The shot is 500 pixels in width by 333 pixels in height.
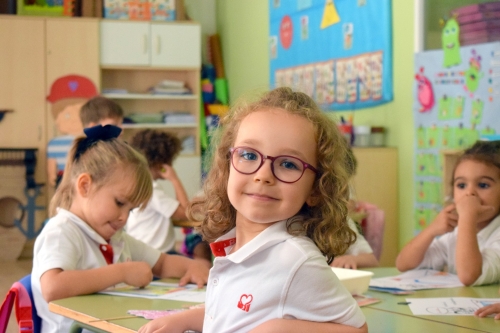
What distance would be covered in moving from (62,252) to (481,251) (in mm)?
1203

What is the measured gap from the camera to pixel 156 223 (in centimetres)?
344

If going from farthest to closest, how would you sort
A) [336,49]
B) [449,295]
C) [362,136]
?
[336,49], [362,136], [449,295]

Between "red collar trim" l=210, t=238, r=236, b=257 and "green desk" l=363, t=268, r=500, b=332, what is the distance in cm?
35

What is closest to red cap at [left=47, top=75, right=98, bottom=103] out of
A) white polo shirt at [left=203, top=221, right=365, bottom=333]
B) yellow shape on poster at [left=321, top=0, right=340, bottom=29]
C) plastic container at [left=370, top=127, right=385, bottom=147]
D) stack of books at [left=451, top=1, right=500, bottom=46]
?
yellow shape on poster at [left=321, top=0, right=340, bottom=29]

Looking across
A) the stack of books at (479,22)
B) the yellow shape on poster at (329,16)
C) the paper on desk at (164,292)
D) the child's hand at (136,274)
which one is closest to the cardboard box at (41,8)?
the yellow shape on poster at (329,16)

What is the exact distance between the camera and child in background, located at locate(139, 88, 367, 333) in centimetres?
113

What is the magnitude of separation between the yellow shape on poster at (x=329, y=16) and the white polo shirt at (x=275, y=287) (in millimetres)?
4088

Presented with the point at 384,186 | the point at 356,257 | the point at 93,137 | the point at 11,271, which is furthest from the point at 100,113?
the point at 11,271

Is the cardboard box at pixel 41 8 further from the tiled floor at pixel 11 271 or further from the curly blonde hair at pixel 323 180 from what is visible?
the curly blonde hair at pixel 323 180

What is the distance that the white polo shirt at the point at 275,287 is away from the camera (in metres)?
1.13

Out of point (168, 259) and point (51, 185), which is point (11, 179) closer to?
point (51, 185)

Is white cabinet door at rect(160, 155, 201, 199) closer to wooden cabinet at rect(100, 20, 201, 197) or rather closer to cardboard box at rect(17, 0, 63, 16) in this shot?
wooden cabinet at rect(100, 20, 201, 197)

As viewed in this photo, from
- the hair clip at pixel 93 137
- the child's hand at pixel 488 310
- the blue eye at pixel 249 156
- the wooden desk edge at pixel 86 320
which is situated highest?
the hair clip at pixel 93 137

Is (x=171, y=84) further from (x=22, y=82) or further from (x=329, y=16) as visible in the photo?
(x=329, y=16)
